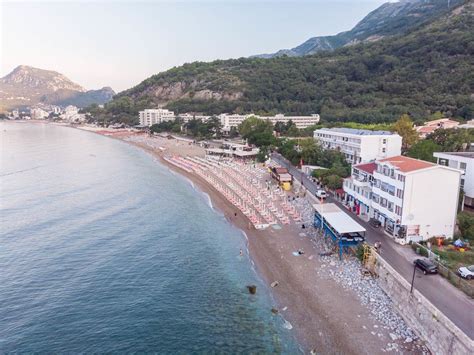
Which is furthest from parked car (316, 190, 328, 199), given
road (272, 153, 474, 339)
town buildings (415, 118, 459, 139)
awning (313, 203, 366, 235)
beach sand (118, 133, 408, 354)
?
town buildings (415, 118, 459, 139)

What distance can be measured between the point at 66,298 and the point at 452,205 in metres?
26.8

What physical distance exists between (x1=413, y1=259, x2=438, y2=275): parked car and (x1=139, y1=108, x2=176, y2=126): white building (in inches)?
4910

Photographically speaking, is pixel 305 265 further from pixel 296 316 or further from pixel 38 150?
pixel 38 150

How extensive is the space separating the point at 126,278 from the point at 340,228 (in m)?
15.7

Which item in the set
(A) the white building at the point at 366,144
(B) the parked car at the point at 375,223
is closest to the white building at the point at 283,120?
(A) the white building at the point at 366,144

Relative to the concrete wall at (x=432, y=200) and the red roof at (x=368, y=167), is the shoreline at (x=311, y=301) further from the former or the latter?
the red roof at (x=368, y=167)

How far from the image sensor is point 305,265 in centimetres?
2572

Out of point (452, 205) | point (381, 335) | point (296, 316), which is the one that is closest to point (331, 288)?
point (296, 316)

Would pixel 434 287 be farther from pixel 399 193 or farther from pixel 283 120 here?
pixel 283 120

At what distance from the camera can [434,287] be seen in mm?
19156

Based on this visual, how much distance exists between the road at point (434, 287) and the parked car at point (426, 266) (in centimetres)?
29

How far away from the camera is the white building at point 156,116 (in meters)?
142

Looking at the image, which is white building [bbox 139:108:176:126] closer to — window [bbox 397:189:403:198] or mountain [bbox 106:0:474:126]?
mountain [bbox 106:0:474:126]

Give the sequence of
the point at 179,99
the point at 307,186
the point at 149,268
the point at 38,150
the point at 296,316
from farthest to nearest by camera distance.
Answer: the point at 179,99, the point at 38,150, the point at 307,186, the point at 149,268, the point at 296,316
